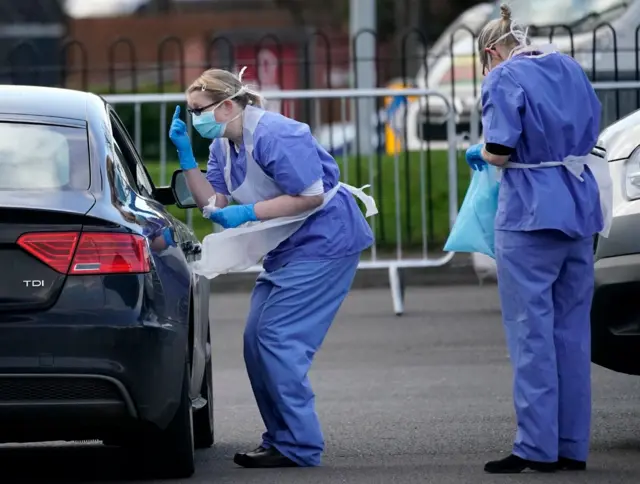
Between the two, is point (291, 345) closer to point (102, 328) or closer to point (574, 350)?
point (574, 350)

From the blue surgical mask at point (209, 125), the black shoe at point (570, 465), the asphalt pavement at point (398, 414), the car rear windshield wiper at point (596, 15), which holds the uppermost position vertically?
the car rear windshield wiper at point (596, 15)

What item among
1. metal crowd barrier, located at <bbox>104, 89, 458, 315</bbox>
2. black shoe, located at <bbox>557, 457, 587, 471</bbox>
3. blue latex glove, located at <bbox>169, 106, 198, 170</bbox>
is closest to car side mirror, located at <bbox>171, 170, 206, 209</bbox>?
blue latex glove, located at <bbox>169, 106, 198, 170</bbox>

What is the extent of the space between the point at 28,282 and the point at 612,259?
216 cm

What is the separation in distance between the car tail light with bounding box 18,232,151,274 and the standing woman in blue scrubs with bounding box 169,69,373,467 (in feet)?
3.00

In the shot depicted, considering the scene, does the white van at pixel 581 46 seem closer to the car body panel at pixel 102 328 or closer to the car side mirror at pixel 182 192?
the car side mirror at pixel 182 192

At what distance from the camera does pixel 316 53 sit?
115ft

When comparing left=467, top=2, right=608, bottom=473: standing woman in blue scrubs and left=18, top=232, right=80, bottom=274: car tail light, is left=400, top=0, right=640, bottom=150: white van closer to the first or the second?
left=467, top=2, right=608, bottom=473: standing woman in blue scrubs

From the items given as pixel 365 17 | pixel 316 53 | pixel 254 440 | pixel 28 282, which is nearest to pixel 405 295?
pixel 365 17

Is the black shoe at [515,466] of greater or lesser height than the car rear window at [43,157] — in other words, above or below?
below

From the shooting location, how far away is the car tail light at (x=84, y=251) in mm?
5086

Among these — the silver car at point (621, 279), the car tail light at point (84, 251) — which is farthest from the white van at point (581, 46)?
the car tail light at point (84, 251)

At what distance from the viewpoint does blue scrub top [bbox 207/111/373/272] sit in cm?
600

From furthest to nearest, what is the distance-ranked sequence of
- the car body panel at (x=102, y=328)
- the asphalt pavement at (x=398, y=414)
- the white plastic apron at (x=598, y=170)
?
the asphalt pavement at (x=398, y=414), the white plastic apron at (x=598, y=170), the car body panel at (x=102, y=328)

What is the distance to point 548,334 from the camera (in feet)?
19.1
